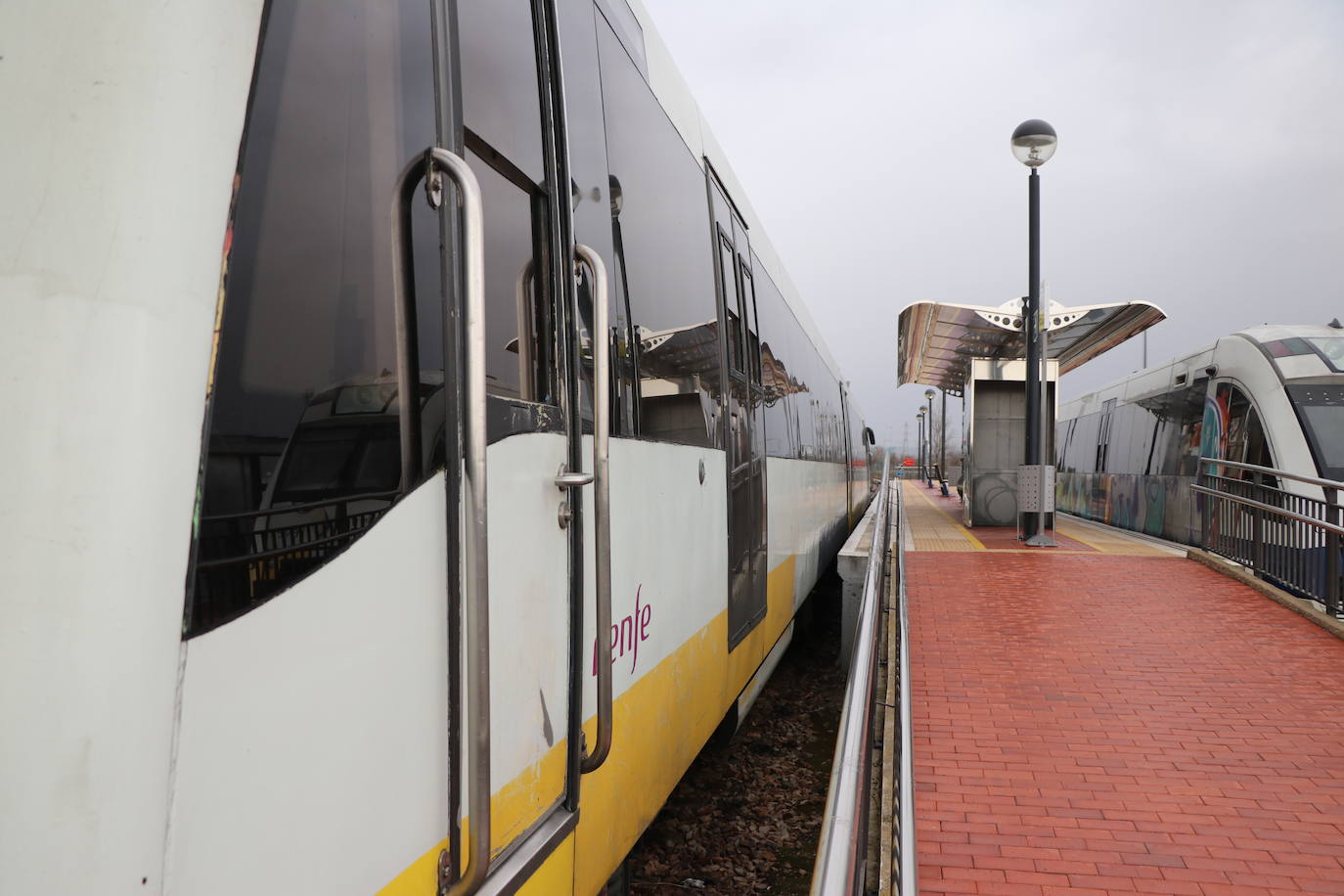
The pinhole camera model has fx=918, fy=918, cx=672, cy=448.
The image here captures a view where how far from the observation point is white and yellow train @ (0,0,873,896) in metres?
1.13

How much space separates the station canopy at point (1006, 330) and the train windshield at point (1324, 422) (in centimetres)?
353

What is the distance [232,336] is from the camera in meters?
1.35

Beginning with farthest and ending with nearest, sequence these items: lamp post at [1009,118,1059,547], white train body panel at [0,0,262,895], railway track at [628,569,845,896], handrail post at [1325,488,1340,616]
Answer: lamp post at [1009,118,1059,547] < handrail post at [1325,488,1340,616] < railway track at [628,569,845,896] < white train body panel at [0,0,262,895]

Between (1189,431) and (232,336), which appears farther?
(1189,431)

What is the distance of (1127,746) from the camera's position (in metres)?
5.07

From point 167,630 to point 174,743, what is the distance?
15cm

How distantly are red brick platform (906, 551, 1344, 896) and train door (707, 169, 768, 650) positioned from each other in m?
1.29

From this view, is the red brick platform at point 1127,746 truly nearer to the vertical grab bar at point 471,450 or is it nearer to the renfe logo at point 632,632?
the renfe logo at point 632,632

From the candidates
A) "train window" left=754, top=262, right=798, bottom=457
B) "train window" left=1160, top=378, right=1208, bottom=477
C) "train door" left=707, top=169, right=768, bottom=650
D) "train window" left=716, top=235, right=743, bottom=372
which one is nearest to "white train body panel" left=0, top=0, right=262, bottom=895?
"train door" left=707, top=169, right=768, bottom=650

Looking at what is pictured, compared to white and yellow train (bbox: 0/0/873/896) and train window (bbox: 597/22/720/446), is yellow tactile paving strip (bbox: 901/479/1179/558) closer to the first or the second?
train window (bbox: 597/22/720/446)

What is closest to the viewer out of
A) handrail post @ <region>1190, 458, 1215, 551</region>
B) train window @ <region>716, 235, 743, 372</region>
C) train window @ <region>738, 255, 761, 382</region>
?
train window @ <region>716, 235, 743, 372</region>

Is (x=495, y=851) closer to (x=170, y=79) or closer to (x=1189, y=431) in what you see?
(x=170, y=79)

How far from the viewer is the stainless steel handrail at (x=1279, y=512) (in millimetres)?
8115

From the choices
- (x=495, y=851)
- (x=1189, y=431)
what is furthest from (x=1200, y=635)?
(x=1189, y=431)
